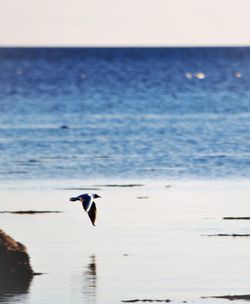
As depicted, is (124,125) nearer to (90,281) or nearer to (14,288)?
(90,281)

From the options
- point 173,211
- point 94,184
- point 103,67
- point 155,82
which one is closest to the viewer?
point 173,211

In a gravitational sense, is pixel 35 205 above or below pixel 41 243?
above

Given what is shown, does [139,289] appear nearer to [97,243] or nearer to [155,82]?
[97,243]

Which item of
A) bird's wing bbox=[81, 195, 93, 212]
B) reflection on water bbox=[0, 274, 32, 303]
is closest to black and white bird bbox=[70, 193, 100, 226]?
bird's wing bbox=[81, 195, 93, 212]

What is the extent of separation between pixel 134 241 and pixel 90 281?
3.05m

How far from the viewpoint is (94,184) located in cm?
2970

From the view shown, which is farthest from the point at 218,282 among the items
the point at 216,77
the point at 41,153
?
the point at 216,77

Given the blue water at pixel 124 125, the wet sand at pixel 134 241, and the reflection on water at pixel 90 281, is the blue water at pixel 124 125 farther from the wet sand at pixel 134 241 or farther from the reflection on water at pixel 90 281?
the reflection on water at pixel 90 281

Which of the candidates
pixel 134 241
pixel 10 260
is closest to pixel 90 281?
pixel 10 260

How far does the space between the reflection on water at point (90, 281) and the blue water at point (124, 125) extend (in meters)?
11.0

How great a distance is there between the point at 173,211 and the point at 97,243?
134 inches

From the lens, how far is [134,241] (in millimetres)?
21844

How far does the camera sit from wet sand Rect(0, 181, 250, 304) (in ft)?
59.8

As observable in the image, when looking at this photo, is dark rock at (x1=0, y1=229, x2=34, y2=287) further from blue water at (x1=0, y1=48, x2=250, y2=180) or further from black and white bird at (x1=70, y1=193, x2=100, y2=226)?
blue water at (x1=0, y1=48, x2=250, y2=180)
